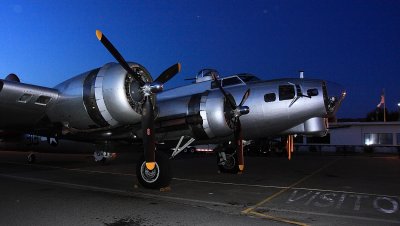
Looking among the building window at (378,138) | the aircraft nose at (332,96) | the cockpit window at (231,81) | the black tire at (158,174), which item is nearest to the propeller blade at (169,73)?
the black tire at (158,174)

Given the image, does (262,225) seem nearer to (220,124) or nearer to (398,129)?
(220,124)

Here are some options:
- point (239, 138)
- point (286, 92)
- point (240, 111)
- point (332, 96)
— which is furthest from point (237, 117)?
point (332, 96)

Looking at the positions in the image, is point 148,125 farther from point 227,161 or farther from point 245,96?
point 227,161

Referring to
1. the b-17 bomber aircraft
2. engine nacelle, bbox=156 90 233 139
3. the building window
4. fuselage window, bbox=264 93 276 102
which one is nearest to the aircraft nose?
the b-17 bomber aircraft

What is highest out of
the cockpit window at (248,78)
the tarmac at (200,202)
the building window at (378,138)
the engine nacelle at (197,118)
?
the cockpit window at (248,78)

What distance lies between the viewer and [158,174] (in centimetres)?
1067

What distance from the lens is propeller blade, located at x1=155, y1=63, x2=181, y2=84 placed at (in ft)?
37.2

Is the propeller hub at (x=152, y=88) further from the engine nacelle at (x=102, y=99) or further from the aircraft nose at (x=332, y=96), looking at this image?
the aircraft nose at (x=332, y=96)

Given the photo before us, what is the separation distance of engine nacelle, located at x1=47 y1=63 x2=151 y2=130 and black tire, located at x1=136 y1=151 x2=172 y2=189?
1386 millimetres

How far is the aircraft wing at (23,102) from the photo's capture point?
1041cm

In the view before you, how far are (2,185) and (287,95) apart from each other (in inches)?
405

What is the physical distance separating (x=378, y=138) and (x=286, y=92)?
3649cm

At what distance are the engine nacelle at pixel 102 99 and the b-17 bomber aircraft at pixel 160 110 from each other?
0.03 meters

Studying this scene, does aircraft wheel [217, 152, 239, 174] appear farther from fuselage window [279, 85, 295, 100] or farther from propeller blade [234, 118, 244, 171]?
fuselage window [279, 85, 295, 100]
